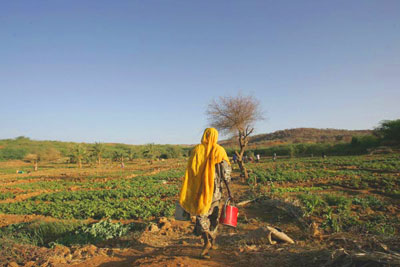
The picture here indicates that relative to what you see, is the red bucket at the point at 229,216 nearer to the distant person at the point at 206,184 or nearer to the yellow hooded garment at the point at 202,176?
the distant person at the point at 206,184

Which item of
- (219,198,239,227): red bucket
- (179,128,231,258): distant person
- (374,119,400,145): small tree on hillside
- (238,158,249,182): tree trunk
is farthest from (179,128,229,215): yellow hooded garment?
(374,119,400,145): small tree on hillside

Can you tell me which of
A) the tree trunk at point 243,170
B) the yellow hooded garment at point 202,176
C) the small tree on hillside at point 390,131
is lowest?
the tree trunk at point 243,170

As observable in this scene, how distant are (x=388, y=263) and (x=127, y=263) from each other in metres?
3.23

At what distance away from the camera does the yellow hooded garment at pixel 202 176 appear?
3773 mm

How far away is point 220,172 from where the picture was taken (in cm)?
393

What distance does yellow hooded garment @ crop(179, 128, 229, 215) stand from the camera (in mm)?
3773

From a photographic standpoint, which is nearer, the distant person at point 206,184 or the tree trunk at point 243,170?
the distant person at point 206,184

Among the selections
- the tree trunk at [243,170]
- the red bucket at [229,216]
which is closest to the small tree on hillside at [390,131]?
the tree trunk at [243,170]

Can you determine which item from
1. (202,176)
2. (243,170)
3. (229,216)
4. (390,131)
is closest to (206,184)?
(202,176)

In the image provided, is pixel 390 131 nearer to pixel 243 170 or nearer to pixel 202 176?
pixel 243 170

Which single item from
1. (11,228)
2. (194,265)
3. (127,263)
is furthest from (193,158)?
(11,228)

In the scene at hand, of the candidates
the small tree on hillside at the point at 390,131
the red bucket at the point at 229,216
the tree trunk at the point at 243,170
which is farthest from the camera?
the small tree on hillside at the point at 390,131

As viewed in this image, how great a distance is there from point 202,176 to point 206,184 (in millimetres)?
165

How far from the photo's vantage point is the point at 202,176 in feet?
12.7
